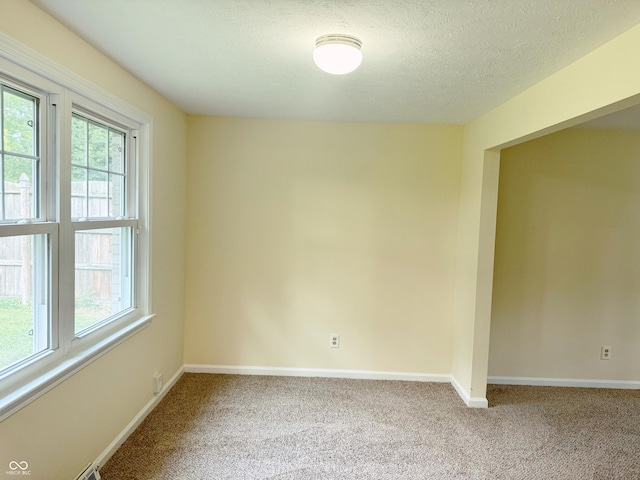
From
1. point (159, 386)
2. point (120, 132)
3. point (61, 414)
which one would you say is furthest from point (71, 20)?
point (159, 386)

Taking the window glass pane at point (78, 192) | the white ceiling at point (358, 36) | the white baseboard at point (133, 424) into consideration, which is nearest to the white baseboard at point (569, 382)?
the white ceiling at point (358, 36)

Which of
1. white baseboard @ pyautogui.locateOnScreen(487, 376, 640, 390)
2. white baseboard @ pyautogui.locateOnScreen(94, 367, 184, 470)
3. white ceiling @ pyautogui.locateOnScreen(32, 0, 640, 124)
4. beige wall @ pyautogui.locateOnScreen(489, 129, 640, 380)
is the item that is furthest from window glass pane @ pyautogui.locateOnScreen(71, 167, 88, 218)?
white baseboard @ pyautogui.locateOnScreen(487, 376, 640, 390)

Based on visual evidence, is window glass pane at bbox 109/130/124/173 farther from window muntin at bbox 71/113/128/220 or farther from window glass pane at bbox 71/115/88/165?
window glass pane at bbox 71/115/88/165

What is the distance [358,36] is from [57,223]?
167 centimetres

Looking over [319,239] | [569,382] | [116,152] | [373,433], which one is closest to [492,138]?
[319,239]

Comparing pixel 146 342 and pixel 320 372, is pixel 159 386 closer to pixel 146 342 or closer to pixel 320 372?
pixel 146 342

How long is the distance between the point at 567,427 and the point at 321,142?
9.72 ft

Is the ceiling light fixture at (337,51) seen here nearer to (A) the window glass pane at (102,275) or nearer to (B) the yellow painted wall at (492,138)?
(B) the yellow painted wall at (492,138)

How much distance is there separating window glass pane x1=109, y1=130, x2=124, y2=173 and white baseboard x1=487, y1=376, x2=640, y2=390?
3.60 m

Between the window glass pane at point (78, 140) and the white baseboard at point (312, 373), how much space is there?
7.03ft

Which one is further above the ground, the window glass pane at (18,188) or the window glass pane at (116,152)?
the window glass pane at (116,152)

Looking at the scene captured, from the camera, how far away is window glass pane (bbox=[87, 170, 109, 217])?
6.61ft

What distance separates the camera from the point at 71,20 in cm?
158

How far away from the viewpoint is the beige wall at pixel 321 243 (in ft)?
10.5
